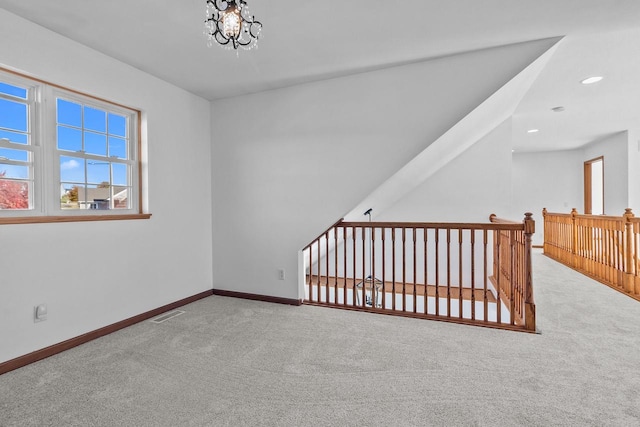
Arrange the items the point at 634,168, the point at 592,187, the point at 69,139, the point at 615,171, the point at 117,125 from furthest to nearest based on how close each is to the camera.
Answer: the point at 592,187 < the point at 615,171 < the point at 634,168 < the point at 117,125 < the point at 69,139

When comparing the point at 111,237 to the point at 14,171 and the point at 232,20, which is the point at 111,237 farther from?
the point at 232,20

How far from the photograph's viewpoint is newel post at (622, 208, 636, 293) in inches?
142

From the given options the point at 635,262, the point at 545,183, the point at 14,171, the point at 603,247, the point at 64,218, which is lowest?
the point at 635,262

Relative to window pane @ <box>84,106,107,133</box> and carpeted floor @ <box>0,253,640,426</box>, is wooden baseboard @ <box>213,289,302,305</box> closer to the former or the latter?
carpeted floor @ <box>0,253,640,426</box>

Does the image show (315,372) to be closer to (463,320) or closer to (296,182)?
(463,320)

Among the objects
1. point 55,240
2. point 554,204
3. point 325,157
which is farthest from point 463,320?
point 554,204

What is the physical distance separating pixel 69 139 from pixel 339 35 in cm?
232

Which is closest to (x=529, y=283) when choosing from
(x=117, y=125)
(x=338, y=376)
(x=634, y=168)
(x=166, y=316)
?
(x=338, y=376)

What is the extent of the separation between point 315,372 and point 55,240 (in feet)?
7.11

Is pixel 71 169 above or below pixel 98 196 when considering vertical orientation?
above

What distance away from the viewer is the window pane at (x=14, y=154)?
2145 mm

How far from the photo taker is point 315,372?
6.57ft

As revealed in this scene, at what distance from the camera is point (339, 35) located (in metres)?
2.40

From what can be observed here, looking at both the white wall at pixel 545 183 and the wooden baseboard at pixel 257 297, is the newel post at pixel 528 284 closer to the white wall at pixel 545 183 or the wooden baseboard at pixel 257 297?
the wooden baseboard at pixel 257 297
